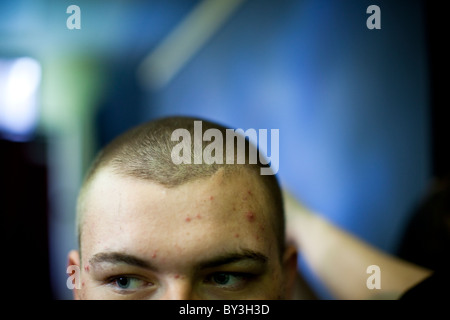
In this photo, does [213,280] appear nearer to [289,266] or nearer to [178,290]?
[178,290]

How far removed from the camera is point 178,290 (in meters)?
0.69

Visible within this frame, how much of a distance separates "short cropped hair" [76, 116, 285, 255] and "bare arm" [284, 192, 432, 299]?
0.55 metres

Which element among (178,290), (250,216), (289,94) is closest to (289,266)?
(250,216)

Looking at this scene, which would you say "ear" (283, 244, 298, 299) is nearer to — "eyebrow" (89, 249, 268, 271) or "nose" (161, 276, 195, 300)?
"eyebrow" (89, 249, 268, 271)

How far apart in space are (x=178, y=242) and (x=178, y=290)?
0.23 ft

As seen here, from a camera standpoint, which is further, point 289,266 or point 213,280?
point 289,266

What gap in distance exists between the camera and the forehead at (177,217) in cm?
72

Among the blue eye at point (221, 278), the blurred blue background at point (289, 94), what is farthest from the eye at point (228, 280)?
the blurred blue background at point (289, 94)

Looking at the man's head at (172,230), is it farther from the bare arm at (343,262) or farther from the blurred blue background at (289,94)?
the blurred blue background at (289,94)

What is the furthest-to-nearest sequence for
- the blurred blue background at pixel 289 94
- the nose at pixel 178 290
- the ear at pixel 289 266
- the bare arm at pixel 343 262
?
the blurred blue background at pixel 289 94 < the bare arm at pixel 343 262 < the ear at pixel 289 266 < the nose at pixel 178 290

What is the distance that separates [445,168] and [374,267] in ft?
3.12

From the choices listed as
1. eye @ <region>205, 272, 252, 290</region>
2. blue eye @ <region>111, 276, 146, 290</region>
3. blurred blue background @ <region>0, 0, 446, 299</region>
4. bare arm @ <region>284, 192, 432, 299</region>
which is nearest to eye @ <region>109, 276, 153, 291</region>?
blue eye @ <region>111, 276, 146, 290</region>

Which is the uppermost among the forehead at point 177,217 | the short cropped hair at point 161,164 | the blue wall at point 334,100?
the blue wall at point 334,100
